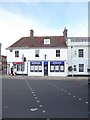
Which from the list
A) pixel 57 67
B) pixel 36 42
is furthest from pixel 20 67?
pixel 57 67

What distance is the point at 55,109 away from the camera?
13.6 m

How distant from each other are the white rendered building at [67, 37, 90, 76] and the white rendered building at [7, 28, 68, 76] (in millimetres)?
1208

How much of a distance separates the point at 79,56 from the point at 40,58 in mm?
7813

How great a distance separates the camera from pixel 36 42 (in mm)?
62750

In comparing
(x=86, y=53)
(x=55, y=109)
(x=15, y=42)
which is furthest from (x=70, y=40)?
(x=55, y=109)

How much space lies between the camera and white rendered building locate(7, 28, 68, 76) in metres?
59.3

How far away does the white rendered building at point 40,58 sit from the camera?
194ft

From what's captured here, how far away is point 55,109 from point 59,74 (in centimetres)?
4563

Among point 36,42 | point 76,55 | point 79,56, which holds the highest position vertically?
point 36,42

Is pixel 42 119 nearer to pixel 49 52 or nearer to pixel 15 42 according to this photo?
pixel 49 52

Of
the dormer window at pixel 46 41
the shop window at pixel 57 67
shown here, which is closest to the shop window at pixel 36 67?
the shop window at pixel 57 67

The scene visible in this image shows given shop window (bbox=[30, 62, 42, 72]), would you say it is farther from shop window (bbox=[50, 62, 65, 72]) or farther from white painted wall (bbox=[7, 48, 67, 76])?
shop window (bbox=[50, 62, 65, 72])

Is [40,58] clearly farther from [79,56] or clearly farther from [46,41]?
[79,56]

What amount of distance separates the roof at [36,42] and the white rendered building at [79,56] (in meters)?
1.92
